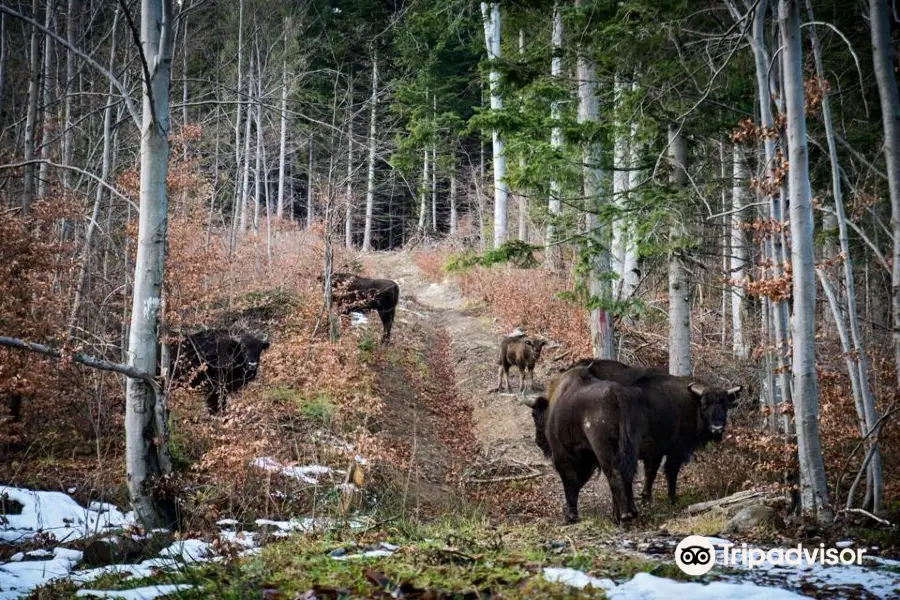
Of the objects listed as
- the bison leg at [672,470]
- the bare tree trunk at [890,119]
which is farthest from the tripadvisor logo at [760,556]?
the bison leg at [672,470]

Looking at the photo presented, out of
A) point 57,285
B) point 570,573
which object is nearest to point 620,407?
point 570,573

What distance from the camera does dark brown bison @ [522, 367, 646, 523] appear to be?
791 centimetres

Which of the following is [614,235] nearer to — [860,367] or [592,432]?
[592,432]

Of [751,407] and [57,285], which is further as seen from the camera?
[751,407]

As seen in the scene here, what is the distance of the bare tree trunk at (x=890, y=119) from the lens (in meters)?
6.58

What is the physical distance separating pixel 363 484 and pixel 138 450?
9.74ft

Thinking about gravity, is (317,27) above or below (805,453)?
above

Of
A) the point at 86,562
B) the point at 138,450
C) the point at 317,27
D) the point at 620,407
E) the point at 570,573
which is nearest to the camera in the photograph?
the point at 570,573

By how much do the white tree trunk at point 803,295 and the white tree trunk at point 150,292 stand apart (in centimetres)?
599

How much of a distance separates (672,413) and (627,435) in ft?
6.36

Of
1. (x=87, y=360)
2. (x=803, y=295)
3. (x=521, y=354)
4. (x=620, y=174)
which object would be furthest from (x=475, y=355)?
(x=87, y=360)

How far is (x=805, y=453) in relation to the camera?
6.36 metres

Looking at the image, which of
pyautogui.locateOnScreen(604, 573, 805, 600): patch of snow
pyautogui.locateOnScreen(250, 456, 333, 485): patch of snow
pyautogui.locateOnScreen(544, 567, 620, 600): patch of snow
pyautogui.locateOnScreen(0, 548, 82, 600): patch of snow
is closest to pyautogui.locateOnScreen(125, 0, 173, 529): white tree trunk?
pyautogui.locateOnScreen(0, 548, 82, 600): patch of snow

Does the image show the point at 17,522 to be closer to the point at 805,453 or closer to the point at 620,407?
the point at 620,407
